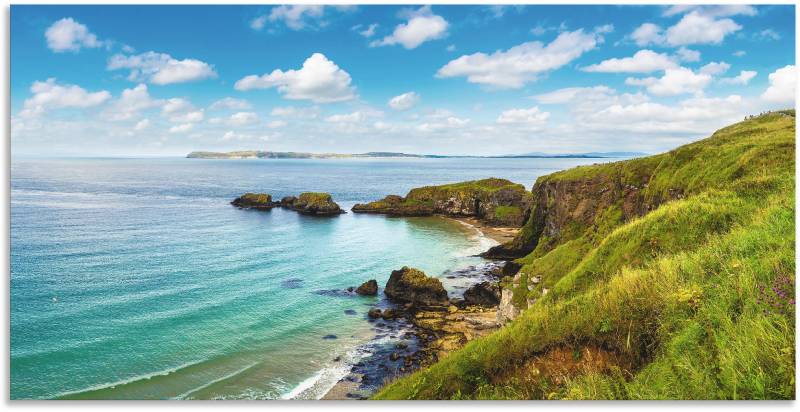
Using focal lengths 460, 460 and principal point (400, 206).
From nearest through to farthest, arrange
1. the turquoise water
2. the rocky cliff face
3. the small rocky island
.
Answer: the turquoise water
the rocky cliff face
the small rocky island

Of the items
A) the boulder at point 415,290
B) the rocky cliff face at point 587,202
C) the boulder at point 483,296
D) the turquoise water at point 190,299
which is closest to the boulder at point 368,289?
the boulder at point 415,290

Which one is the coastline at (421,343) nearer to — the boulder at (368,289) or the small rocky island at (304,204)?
the boulder at (368,289)

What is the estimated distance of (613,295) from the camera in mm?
10305

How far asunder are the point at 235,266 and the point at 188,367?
23.2 m

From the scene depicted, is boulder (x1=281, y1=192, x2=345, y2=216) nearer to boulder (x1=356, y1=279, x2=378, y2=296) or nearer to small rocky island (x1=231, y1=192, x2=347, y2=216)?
small rocky island (x1=231, y1=192, x2=347, y2=216)

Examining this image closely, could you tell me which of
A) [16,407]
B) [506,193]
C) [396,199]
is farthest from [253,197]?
[16,407]

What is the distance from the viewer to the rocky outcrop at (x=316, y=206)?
99556 millimetres

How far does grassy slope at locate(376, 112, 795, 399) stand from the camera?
696 cm

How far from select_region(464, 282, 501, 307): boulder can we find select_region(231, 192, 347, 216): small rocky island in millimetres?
61645

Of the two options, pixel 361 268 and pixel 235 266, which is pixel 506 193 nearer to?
pixel 361 268

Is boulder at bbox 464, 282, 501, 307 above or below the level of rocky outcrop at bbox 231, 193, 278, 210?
below

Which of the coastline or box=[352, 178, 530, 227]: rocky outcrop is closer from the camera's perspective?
the coastline

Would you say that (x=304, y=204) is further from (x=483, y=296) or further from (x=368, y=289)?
(x=483, y=296)

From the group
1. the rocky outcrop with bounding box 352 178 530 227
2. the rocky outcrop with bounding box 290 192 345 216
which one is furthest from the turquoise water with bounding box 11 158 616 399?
the rocky outcrop with bounding box 290 192 345 216
